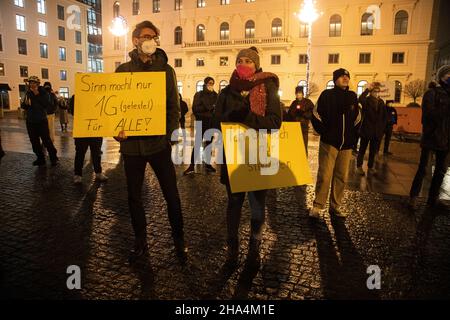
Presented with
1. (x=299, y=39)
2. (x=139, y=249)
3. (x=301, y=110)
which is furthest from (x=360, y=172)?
(x=299, y=39)

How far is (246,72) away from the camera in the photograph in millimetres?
3203

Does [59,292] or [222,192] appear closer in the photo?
[59,292]

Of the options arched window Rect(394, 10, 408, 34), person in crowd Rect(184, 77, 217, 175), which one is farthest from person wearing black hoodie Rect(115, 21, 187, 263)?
arched window Rect(394, 10, 408, 34)

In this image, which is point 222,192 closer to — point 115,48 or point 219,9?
point 219,9

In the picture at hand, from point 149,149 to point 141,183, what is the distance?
0.37 m

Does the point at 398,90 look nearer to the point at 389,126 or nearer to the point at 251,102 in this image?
the point at 389,126

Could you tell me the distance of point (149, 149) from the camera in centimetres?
341

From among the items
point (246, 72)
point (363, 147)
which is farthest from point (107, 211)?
point (363, 147)

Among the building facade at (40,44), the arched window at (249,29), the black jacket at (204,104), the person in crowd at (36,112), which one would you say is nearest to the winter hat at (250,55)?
the black jacket at (204,104)

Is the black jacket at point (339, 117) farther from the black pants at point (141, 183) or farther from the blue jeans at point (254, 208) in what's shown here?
the black pants at point (141, 183)

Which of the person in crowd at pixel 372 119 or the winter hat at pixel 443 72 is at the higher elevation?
the winter hat at pixel 443 72

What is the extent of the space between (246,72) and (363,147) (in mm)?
6357

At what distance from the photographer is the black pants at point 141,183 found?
3455 millimetres

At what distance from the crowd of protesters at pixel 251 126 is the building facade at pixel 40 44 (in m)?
47.2
